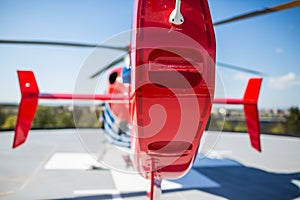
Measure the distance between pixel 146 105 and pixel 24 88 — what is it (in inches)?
65.7

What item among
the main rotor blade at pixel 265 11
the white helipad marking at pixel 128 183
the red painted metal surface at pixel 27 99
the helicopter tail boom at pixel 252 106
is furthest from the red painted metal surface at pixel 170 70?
the white helipad marking at pixel 128 183

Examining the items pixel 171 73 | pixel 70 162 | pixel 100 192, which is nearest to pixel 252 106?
pixel 171 73

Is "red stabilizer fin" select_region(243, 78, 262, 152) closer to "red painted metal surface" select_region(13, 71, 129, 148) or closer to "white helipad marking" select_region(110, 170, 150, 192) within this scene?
"red painted metal surface" select_region(13, 71, 129, 148)

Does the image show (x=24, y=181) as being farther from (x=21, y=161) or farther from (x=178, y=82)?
(x=178, y=82)

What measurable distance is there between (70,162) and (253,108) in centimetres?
401

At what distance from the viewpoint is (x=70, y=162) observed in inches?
195

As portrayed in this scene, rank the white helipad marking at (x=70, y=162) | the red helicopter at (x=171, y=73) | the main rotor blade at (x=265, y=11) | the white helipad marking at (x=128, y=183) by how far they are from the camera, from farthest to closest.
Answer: the white helipad marking at (x=70, y=162) → the white helipad marking at (x=128, y=183) → the main rotor blade at (x=265, y=11) → the red helicopter at (x=171, y=73)

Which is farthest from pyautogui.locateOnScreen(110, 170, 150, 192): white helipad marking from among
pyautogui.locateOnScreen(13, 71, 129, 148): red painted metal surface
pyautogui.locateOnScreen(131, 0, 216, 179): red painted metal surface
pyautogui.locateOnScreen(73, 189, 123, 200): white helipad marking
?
pyautogui.locateOnScreen(131, 0, 216, 179): red painted metal surface

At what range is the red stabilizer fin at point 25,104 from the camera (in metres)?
2.42

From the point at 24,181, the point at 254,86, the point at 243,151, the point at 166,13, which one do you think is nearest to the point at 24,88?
the point at 166,13

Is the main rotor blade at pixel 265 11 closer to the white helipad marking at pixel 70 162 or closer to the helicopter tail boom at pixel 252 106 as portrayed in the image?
the helicopter tail boom at pixel 252 106

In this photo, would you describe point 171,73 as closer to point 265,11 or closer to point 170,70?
point 170,70

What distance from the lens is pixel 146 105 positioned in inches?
59.1

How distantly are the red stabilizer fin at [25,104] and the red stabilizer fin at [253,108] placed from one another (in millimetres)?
2614
